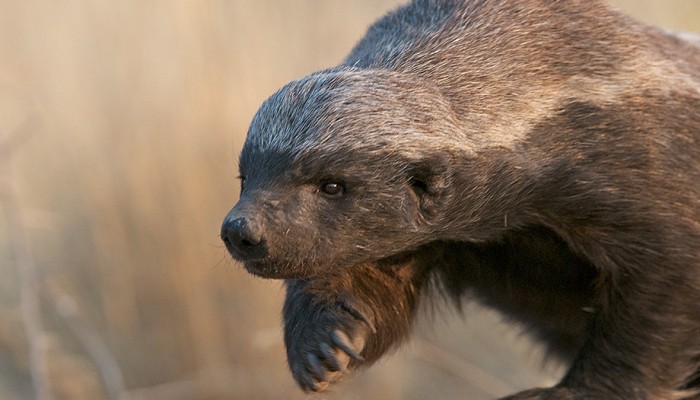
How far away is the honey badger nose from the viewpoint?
115 inches

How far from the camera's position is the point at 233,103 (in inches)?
268

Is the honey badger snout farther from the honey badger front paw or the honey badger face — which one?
the honey badger front paw

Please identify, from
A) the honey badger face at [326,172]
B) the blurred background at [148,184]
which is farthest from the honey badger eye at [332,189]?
the blurred background at [148,184]

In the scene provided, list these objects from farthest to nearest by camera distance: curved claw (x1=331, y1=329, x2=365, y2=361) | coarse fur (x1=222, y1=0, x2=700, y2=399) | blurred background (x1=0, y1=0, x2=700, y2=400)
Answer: blurred background (x1=0, y1=0, x2=700, y2=400) < curved claw (x1=331, y1=329, x2=365, y2=361) < coarse fur (x1=222, y1=0, x2=700, y2=399)

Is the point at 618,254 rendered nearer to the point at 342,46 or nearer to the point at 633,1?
the point at 342,46

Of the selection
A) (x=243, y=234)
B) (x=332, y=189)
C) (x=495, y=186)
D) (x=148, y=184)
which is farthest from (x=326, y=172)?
(x=148, y=184)

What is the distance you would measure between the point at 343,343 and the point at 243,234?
791mm

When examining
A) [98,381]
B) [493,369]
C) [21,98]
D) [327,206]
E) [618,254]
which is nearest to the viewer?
[327,206]

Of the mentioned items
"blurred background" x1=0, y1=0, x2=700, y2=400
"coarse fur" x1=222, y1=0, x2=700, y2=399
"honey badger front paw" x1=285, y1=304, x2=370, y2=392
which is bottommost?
"blurred background" x1=0, y1=0, x2=700, y2=400

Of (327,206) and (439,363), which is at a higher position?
(327,206)

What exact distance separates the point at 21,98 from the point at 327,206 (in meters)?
3.97

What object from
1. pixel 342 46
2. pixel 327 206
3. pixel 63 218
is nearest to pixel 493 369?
pixel 342 46

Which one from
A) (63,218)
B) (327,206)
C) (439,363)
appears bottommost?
(439,363)

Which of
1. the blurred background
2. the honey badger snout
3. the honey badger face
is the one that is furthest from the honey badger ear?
the blurred background
